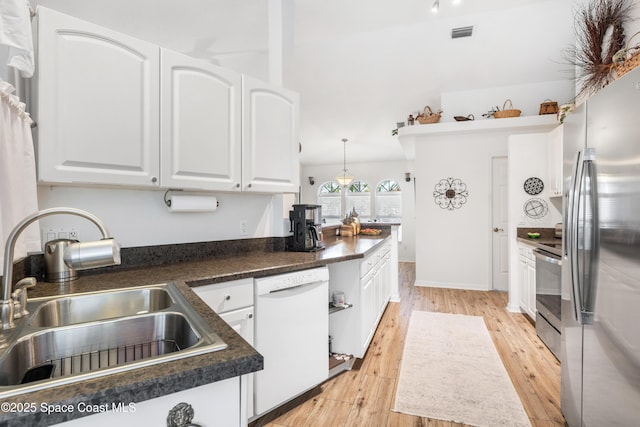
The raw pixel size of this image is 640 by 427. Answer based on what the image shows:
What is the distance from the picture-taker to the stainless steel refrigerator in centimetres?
116

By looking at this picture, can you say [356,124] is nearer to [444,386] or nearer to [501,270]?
[501,270]

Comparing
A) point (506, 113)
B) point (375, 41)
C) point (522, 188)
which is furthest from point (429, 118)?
point (522, 188)

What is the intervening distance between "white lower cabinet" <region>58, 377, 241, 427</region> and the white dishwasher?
3.41ft

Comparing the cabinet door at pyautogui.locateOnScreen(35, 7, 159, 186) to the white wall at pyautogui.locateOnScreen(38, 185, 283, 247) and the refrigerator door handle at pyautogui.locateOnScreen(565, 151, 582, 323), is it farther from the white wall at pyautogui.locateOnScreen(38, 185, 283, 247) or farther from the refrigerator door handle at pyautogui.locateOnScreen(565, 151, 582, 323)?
the refrigerator door handle at pyautogui.locateOnScreen(565, 151, 582, 323)

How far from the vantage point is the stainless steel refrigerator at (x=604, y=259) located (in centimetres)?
116

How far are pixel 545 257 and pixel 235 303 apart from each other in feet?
9.23

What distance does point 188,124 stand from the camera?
1843mm

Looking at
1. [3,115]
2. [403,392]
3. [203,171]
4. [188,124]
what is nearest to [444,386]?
[403,392]

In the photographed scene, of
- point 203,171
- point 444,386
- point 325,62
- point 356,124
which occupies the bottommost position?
point 444,386

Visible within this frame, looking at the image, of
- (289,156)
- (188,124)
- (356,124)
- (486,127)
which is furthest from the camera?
(356,124)

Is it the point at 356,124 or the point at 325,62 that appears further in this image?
the point at 356,124

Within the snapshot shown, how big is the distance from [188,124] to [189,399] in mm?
1574

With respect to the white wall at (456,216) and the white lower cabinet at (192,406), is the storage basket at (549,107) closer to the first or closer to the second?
the white wall at (456,216)

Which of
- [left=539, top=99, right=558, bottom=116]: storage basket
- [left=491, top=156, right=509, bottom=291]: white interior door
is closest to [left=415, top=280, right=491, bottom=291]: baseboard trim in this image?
[left=491, top=156, right=509, bottom=291]: white interior door
